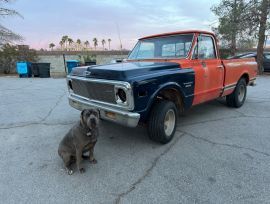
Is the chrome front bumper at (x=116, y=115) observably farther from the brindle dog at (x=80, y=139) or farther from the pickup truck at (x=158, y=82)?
the brindle dog at (x=80, y=139)

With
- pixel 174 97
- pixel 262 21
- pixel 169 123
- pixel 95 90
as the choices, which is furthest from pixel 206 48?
pixel 262 21

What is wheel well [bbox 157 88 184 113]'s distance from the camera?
4104 mm

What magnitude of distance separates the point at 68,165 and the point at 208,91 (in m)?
3.33

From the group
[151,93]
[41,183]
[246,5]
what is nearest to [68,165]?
[41,183]

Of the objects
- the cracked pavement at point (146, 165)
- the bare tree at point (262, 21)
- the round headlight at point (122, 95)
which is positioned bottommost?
the cracked pavement at point (146, 165)

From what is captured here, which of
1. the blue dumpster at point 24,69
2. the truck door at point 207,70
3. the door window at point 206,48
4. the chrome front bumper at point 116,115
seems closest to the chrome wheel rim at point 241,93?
the truck door at point 207,70

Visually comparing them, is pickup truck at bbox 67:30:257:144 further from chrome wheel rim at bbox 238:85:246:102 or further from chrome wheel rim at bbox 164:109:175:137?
chrome wheel rim at bbox 238:85:246:102

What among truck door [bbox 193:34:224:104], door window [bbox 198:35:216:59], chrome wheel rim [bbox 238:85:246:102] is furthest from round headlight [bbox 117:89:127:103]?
chrome wheel rim [bbox 238:85:246:102]

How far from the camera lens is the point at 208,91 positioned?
490 centimetres

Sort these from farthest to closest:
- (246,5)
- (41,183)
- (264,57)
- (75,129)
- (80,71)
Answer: (264,57), (246,5), (80,71), (75,129), (41,183)

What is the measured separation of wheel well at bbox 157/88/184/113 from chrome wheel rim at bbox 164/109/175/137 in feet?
1.07

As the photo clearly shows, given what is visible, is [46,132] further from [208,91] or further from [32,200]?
[208,91]

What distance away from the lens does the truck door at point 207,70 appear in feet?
14.9

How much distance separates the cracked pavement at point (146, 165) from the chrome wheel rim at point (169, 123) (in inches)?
9.1
